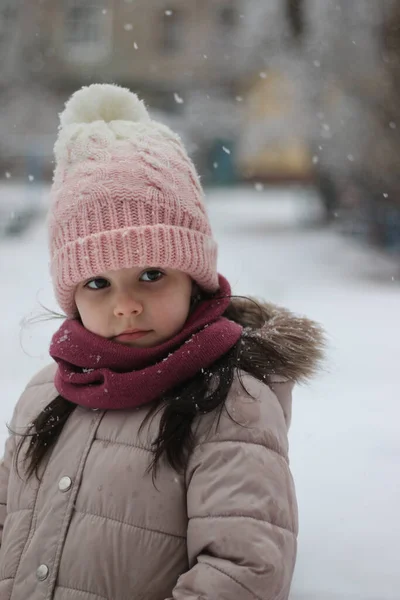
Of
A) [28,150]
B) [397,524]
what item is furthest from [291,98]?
[397,524]

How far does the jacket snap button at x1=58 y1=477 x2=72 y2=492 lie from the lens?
1.11 m

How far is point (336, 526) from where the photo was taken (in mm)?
1633

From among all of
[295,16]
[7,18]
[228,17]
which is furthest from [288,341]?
[7,18]

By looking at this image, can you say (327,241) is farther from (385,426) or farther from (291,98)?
(385,426)

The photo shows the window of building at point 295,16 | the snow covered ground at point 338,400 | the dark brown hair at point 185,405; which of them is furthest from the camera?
the window of building at point 295,16

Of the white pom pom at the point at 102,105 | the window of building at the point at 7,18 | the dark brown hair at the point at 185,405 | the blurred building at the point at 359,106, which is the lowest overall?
the dark brown hair at the point at 185,405

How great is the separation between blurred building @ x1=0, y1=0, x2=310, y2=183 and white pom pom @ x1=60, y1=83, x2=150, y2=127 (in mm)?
6818

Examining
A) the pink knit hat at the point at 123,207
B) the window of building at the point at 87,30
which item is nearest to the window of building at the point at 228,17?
the window of building at the point at 87,30

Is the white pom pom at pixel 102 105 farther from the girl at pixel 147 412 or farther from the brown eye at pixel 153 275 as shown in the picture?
the brown eye at pixel 153 275

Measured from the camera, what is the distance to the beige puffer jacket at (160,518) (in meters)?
0.98

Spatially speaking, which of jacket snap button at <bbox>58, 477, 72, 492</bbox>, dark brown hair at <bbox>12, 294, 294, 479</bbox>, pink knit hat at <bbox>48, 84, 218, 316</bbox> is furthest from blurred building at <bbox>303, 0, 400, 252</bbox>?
jacket snap button at <bbox>58, 477, 72, 492</bbox>

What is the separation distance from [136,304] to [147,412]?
19 cm

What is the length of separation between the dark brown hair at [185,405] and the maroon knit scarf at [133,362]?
21 mm

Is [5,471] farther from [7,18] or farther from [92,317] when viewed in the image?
[7,18]
